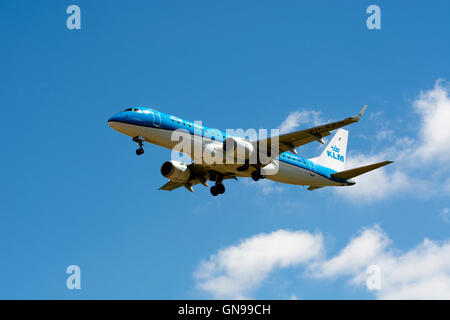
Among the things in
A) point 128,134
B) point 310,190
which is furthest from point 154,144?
point 310,190

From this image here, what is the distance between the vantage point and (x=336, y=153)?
47500mm

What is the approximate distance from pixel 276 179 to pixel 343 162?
1049 centimetres

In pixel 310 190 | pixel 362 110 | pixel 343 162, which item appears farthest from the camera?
pixel 343 162

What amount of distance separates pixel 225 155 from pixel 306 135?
19.3 ft

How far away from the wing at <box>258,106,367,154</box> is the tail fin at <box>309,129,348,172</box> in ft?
27.1

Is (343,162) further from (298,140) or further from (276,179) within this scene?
(298,140)

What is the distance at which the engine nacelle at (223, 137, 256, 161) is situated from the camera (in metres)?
34.9

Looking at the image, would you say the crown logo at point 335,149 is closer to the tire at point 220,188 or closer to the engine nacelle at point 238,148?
the tire at point 220,188

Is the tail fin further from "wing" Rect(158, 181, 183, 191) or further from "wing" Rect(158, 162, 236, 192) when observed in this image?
"wing" Rect(158, 181, 183, 191)

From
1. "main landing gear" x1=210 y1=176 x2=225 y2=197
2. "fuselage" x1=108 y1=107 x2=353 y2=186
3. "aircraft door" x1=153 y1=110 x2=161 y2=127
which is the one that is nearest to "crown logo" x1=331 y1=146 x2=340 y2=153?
"fuselage" x1=108 y1=107 x2=353 y2=186

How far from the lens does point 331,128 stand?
32.7 meters

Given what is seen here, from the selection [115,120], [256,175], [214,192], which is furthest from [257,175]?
[115,120]

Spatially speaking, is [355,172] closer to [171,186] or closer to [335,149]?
[335,149]

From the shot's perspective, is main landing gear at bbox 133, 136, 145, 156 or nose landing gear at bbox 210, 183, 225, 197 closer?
main landing gear at bbox 133, 136, 145, 156
